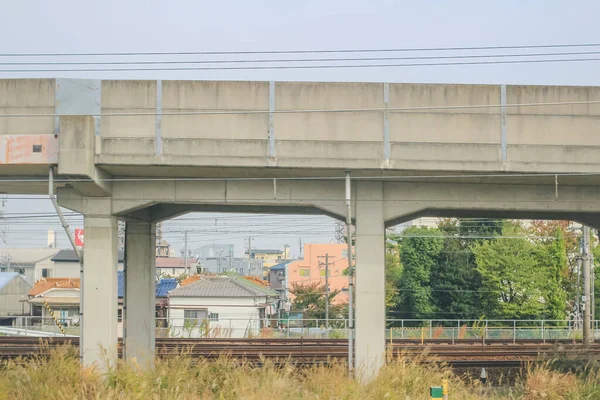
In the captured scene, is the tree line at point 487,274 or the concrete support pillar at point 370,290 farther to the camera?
the tree line at point 487,274

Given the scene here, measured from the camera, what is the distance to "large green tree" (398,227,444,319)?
51.8 meters

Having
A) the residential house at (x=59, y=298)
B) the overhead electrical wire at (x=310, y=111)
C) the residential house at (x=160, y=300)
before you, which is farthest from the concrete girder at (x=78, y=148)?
the residential house at (x=59, y=298)

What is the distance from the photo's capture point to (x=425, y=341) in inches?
1089

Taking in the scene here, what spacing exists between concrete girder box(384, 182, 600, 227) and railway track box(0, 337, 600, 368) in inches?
Answer: 158

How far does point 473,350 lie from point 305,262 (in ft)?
223

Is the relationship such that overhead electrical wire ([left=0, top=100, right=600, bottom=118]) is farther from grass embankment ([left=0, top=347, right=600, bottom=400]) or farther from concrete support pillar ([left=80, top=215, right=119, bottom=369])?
grass embankment ([left=0, top=347, right=600, bottom=400])

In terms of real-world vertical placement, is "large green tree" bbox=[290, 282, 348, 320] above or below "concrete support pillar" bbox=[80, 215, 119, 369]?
below

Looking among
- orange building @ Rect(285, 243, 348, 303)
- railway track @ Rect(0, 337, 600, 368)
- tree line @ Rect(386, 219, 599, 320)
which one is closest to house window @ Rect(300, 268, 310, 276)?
orange building @ Rect(285, 243, 348, 303)

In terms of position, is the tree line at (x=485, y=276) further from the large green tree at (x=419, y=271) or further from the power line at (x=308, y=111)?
the power line at (x=308, y=111)

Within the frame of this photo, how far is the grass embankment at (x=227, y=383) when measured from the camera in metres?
14.0

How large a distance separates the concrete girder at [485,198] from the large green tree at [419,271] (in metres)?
33.9

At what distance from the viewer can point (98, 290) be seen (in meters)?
17.1

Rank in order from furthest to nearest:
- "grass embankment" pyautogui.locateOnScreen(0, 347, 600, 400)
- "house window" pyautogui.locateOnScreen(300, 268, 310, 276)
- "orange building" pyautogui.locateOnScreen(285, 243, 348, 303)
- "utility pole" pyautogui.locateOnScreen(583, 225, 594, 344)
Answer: "house window" pyautogui.locateOnScreen(300, 268, 310, 276) → "orange building" pyautogui.locateOnScreen(285, 243, 348, 303) → "utility pole" pyautogui.locateOnScreen(583, 225, 594, 344) → "grass embankment" pyautogui.locateOnScreen(0, 347, 600, 400)

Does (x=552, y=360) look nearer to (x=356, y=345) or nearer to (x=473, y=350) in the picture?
(x=356, y=345)
